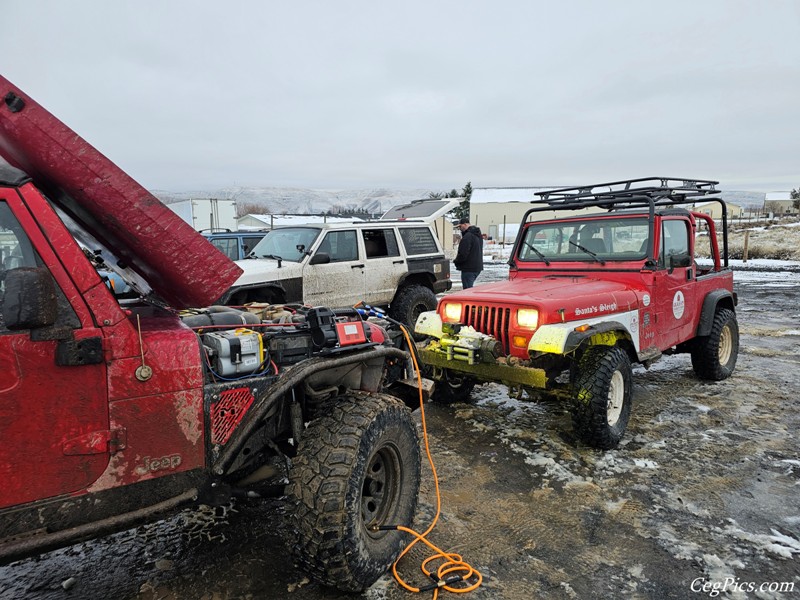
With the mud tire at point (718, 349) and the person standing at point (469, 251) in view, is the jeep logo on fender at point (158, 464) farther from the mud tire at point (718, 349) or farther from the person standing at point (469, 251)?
the person standing at point (469, 251)

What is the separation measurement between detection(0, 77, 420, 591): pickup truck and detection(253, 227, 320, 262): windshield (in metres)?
4.84

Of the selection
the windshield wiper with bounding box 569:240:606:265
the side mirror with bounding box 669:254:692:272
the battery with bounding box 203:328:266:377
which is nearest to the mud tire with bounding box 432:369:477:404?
the windshield wiper with bounding box 569:240:606:265

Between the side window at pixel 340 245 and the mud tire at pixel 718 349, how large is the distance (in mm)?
4906

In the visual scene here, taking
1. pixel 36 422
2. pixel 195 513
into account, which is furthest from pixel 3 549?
pixel 195 513

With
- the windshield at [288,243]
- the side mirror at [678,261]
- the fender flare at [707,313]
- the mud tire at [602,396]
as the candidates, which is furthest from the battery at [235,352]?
the fender flare at [707,313]

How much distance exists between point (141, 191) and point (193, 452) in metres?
1.11

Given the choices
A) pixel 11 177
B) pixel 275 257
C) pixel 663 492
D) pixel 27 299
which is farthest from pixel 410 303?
pixel 27 299

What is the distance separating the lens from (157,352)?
6.78ft

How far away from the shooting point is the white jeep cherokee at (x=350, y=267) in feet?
23.5

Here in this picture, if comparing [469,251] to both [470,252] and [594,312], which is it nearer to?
[470,252]

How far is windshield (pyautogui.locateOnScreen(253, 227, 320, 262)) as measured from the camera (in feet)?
25.1

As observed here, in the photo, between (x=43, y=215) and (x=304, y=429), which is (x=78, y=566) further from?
(x=43, y=215)

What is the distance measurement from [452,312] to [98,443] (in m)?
3.34

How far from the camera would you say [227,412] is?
228 centimetres
